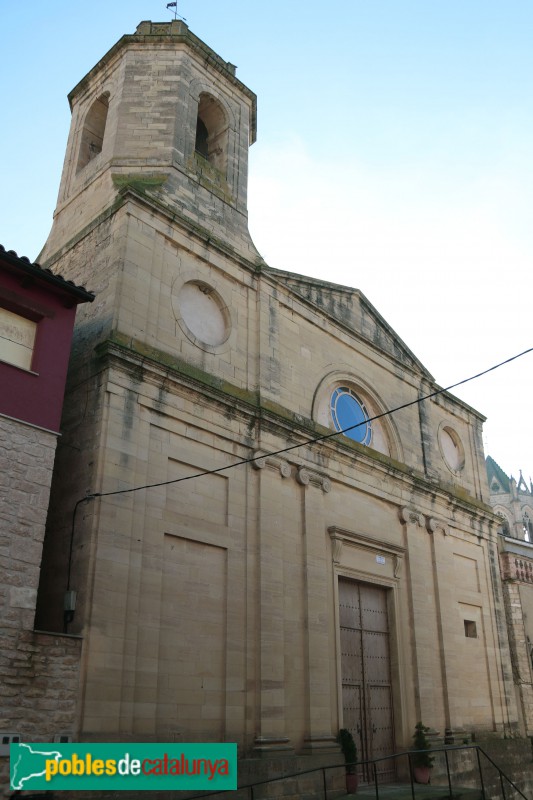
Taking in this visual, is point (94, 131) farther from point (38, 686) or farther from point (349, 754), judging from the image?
point (349, 754)

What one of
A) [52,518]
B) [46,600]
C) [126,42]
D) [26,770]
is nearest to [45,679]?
[26,770]

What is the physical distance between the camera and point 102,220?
1491 cm

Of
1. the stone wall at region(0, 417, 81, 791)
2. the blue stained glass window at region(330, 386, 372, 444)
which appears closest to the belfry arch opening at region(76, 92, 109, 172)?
the blue stained glass window at region(330, 386, 372, 444)

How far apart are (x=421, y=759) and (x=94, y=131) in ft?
57.1

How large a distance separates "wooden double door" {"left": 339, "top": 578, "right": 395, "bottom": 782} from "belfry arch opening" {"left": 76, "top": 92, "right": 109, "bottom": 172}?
12.5 meters

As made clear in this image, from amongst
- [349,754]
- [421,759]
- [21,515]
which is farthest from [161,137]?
[421,759]

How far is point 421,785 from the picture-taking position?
15438 millimetres

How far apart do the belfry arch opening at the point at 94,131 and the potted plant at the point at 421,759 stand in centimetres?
1598

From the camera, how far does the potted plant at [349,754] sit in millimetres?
13688

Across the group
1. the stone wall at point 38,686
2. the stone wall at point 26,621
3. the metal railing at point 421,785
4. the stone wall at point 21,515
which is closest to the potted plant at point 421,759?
the metal railing at point 421,785

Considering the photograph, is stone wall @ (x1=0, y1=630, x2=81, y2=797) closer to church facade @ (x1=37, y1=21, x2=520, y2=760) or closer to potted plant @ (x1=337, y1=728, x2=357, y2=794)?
church facade @ (x1=37, y1=21, x2=520, y2=760)

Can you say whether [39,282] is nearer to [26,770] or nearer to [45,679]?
[45,679]

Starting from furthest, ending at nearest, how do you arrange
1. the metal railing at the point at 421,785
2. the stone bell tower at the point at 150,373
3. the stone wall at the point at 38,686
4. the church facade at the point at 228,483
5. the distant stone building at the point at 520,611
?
the distant stone building at the point at 520,611
the metal railing at the point at 421,785
the church facade at the point at 228,483
the stone bell tower at the point at 150,373
the stone wall at the point at 38,686

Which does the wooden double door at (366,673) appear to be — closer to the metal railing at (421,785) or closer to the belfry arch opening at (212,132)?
the metal railing at (421,785)
